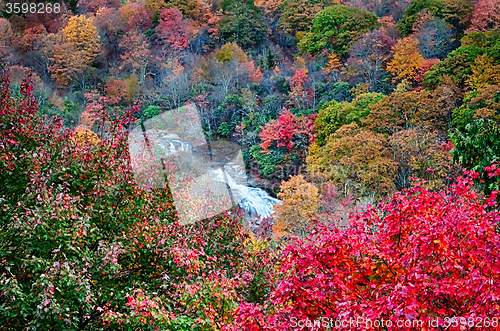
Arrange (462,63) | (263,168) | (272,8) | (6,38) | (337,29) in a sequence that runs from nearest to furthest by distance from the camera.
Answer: (462,63) → (263,168) → (337,29) → (6,38) → (272,8)

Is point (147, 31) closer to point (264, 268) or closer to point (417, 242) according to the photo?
point (264, 268)

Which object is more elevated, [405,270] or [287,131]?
[405,270]

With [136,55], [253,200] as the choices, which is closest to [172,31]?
[136,55]

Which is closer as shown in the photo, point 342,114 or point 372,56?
point 342,114

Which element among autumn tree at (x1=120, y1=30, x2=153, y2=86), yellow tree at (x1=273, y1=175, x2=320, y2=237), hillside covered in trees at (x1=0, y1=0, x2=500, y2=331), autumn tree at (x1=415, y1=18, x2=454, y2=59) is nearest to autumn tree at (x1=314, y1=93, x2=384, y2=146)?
hillside covered in trees at (x1=0, y1=0, x2=500, y2=331)

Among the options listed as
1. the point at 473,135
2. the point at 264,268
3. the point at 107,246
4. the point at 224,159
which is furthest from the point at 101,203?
the point at 224,159

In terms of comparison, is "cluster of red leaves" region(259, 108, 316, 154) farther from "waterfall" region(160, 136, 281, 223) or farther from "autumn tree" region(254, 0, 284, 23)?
"autumn tree" region(254, 0, 284, 23)

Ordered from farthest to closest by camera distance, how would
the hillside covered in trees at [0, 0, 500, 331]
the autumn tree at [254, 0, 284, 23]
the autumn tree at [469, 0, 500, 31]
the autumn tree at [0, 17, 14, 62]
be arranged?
the autumn tree at [254, 0, 284, 23] → the autumn tree at [0, 17, 14, 62] → the autumn tree at [469, 0, 500, 31] → the hillside covered in trees at [0, 0, 500, 331]

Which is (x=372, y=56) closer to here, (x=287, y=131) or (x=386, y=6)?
(x=287, y=131)

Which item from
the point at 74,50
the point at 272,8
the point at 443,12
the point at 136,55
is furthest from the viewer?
the point at 272,8
